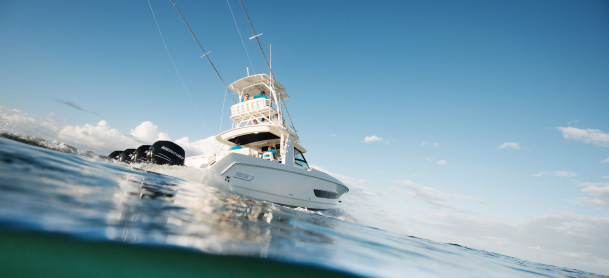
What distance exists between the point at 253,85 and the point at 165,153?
240 inches

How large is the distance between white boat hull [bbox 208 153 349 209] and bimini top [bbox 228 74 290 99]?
14.6 ft

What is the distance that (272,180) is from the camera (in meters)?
7.60

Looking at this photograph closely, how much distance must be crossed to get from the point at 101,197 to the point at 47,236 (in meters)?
0.87

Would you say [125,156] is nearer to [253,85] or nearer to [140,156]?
[140,156]

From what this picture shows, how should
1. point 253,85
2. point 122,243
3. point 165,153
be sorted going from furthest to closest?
point 253,85 < point 165,153 < point 122,243

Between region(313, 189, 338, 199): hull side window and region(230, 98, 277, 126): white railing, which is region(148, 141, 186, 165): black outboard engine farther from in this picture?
region(313, 189, 338, 199): hull side window

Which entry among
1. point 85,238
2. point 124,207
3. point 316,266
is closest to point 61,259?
point 85,238

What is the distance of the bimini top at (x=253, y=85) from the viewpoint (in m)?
10.6

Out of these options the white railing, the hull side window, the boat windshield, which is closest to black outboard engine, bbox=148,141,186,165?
the white railing

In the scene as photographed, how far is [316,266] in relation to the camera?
1.38 meters

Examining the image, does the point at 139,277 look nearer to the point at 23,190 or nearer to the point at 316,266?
the point at 316,266

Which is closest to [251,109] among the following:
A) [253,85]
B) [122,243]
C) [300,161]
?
[253,85]

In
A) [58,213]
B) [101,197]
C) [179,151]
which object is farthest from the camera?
[179,151]

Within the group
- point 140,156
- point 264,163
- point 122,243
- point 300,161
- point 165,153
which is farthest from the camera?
point 300,161
